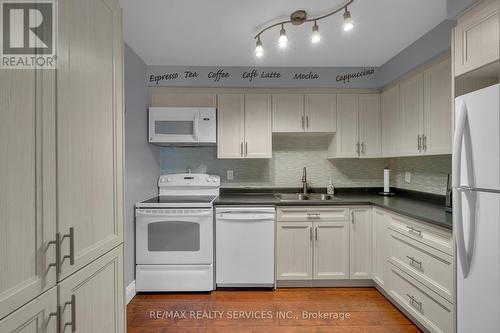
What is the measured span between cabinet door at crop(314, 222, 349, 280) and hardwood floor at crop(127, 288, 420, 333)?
0.56 ft

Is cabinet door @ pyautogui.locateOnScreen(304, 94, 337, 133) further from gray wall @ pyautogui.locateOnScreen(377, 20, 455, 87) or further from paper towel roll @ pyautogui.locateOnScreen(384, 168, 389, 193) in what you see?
paper towel roll @ pyautogui.locateOnScreen(384, 168, 389, 193)

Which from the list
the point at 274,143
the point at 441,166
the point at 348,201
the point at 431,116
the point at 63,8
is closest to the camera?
the point at 63,8

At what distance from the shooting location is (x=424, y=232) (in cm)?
184

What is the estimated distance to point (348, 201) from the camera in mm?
2584

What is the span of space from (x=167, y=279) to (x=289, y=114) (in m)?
2.19

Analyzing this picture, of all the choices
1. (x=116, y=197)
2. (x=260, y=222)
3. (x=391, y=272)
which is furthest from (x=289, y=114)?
(x=116, y=197)

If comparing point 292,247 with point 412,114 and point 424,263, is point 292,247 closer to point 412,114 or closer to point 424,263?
point 424,263

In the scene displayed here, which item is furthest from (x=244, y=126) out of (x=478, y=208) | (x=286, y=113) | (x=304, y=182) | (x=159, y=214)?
(x=478, y=208)

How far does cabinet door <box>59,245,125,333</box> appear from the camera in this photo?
2.96ft

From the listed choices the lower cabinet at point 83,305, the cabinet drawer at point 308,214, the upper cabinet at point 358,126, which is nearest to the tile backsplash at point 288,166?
the upper cabinet at point 358,126

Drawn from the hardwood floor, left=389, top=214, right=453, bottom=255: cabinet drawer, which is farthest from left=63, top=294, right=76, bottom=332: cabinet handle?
left=389, top=214, right=453, bottom=255: cabinet drawer

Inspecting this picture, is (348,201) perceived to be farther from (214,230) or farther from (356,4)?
(356,4)

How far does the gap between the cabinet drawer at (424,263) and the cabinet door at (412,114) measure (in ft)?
2.86

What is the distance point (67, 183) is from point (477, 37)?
2.14m
